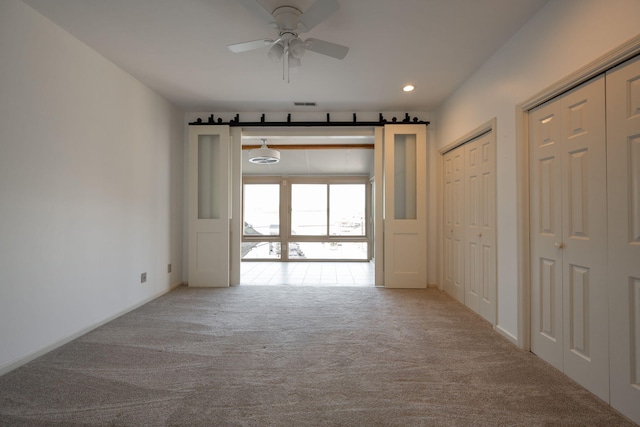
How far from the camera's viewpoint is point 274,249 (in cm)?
778

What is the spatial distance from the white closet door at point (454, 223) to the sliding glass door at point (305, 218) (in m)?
3.32

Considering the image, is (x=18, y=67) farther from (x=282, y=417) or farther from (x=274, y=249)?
(x=274, y=249)

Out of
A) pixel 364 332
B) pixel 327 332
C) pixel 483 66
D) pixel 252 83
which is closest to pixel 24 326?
pixel 327 332

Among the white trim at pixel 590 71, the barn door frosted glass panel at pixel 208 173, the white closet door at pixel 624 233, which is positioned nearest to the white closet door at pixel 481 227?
the white trim at pixel 590 71

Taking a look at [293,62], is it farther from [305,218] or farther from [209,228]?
[305,218]

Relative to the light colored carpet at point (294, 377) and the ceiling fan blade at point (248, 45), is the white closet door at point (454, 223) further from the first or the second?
the ceiling fan blade at point (248, 45)

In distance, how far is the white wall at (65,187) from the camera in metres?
2.24

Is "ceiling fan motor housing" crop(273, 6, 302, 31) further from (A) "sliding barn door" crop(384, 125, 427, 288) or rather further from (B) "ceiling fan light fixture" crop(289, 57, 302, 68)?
(A) "sliding barn door" crop(384, 125, 427, 288)

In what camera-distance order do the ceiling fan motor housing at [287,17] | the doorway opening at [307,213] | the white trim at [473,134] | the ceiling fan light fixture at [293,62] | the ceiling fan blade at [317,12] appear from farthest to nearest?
1. the doorway opening at [307,213]
2. the white trim at [473,134]
3. the ceiling fan light fixture at [293,62]
4. the ceiling fan motor housing at [287,17]
5. the ceiling fan blade at [317,12]

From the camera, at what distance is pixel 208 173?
15.9ft

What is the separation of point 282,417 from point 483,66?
141 inches

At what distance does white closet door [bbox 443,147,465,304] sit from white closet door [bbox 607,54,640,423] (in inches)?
82.0

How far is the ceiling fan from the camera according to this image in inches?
82.1

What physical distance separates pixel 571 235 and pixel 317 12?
2251 mm
